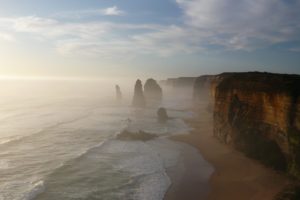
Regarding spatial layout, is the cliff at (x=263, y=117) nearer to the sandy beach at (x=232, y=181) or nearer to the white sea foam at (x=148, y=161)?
the sandy beach at (x=232, y=181)

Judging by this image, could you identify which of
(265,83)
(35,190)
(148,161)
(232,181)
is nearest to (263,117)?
(265,83)

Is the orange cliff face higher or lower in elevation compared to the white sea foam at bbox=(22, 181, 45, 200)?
higher

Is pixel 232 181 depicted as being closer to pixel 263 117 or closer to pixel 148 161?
pixel 263 117

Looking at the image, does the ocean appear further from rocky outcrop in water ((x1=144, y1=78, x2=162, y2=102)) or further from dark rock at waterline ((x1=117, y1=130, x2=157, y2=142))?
rocky outcrop in water ((x1=144, y1=78, x2=162, y2=102))

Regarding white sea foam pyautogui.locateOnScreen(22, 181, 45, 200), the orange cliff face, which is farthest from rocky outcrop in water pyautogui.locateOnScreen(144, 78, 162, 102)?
white sea foam pyautogui.locateOnScreen(22, 181, 45, 200)

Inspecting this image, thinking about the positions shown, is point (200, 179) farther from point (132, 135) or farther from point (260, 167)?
point (132, 135)

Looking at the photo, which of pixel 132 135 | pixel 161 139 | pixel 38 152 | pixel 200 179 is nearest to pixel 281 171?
pixel 200 179

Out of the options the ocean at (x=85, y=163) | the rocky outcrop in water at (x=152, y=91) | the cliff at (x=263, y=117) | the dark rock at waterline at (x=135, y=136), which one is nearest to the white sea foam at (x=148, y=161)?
the ocean at (x=85, y=163)
